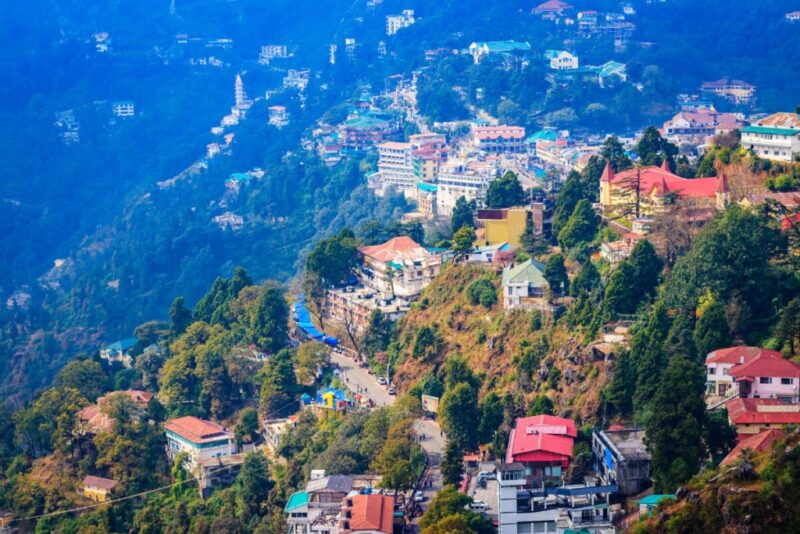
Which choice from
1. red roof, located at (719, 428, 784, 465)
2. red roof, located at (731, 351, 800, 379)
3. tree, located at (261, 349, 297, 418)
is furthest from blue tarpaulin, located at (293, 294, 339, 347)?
red roof, located at (719, 428, 784, 465)

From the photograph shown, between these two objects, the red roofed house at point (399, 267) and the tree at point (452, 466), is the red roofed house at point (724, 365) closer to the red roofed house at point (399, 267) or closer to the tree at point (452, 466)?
the tree at point (452, 466)

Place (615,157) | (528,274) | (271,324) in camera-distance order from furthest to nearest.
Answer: (271,324), (615,157), (528,274)

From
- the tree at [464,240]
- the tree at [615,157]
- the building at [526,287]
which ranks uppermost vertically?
the tree at [615,157]

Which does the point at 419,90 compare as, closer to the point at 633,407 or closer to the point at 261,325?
the point at 261,325

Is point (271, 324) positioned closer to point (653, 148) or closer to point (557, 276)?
point (557, 276)

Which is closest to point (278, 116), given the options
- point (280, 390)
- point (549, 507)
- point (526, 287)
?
point (280, 390)

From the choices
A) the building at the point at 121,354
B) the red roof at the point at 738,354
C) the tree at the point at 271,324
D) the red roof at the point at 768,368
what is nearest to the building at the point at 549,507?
the red roof at the point at 768,368
